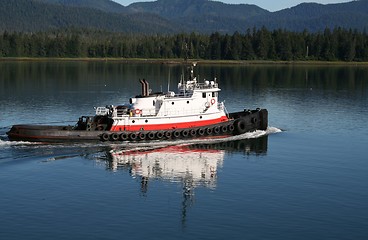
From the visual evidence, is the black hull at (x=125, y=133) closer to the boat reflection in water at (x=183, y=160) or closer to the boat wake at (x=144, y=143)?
the boat wake at (x=144, y=143)

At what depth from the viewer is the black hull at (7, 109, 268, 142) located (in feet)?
151

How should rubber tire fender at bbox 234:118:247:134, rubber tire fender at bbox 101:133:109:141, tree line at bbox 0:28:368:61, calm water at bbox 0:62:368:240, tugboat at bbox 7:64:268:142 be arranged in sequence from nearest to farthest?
calm water at bbox 0:62:368:240
tugboat at bbox 7:64:268:142
rubber tire fender at bbox 101:133:109:141
rubber tire fender at bbox 234:118:247:134
tree line at bbox 0:28:368:61

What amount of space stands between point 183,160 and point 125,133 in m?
6.70

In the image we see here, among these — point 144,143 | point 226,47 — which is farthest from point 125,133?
point 226,47

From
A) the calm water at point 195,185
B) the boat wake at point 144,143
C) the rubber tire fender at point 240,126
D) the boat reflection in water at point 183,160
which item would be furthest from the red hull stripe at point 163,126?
the boat reflection in water at point 183,160

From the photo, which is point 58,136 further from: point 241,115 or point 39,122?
point 241,115

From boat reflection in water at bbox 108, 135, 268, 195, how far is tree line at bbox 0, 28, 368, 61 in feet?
425

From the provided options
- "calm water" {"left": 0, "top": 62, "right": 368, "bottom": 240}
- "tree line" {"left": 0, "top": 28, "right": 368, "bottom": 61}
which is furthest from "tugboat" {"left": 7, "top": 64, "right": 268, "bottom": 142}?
"tree line" {"left": 0, "top": 28, "right": 368, "bottom": 61}

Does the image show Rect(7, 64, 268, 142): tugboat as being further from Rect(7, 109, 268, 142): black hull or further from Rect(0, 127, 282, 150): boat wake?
Rect(0, 127, 282, 150): boat wake

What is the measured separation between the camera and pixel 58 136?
4597 cm

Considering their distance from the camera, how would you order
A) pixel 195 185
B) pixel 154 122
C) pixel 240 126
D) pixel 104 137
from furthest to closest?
1. pixel 240 126
2. pixel 154 122
3. pixel 104 137
4. pixel 195 185

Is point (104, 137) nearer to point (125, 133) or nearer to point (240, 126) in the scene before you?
point (125, 133)

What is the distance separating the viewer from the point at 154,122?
48.8 m

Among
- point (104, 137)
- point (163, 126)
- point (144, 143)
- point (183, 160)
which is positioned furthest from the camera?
point (163, 126)
